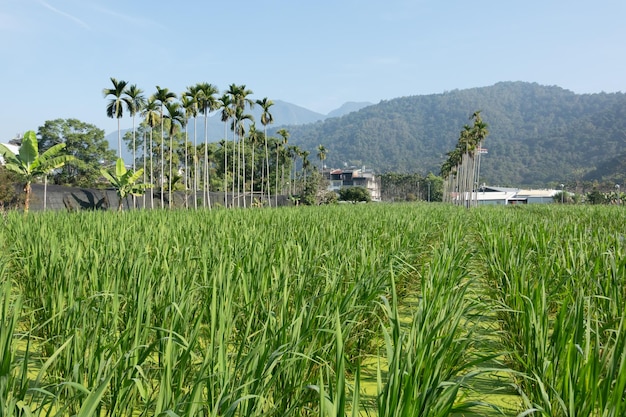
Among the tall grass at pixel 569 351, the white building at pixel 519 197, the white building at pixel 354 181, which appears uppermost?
the white building at pixel 354 181

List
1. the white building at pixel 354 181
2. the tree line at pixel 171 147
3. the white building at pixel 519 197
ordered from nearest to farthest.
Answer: the tree line at pixel 171 147, the white building at pixel 519 197, the white building at pixel 354 181

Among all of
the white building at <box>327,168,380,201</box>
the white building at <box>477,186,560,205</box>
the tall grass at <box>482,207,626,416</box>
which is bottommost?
the tall grass at <box>482,207,626,416</box>

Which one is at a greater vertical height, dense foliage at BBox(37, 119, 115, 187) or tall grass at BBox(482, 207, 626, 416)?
dense foliage at BBox(37, 119, 115, 187)

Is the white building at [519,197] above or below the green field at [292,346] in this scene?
above

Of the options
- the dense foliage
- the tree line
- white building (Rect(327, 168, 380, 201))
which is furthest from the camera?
white building (Rect(327, 168, 380, 201))

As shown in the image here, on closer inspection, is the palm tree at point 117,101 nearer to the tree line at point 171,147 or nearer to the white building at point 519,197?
the tree line at point 171,147

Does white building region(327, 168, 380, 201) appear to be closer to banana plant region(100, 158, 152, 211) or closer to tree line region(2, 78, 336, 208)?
tree line region(2, 78, 336, 208)

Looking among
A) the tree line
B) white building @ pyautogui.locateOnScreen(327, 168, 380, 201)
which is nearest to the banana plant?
the tree line

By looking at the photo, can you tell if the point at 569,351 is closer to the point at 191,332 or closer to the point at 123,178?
the point at 191,332

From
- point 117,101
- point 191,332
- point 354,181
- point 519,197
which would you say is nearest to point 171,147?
point 117,101

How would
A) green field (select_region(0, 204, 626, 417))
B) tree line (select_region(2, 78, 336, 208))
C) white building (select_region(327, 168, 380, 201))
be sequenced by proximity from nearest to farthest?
green field (select_region(0, 204, 626, 417)) → tree line (select_region(2, 78, 336, 208)) → white building (select_region(327, 168, 380, 201))

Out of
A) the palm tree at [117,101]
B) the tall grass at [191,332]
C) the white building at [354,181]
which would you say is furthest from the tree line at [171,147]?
the white building at [354,181]

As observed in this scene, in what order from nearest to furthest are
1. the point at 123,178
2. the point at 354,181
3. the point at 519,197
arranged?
the point at 123,178, the point at 519,197, the point at 354,181

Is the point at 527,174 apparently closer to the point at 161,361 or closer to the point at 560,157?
the point at 560,157
